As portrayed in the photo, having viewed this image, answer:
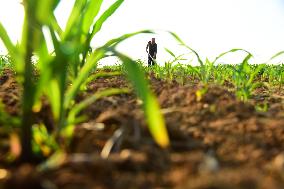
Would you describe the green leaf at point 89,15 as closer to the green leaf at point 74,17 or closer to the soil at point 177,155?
the green leaf at point 74,17

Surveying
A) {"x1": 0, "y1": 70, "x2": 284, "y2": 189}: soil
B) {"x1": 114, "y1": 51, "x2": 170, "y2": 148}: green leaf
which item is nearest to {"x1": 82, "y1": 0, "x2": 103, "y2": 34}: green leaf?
{"x1": 0, "y1": 70, "x2": 284, "y2": 189}: soil

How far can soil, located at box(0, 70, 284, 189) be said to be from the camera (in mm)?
874

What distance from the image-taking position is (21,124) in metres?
1.12

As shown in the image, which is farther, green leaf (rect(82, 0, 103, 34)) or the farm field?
green leaf (rect(82, 0, 103, 34))

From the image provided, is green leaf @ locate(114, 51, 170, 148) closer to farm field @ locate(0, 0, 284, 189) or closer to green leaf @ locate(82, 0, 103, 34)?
farm field @ locate(0, 0, 284, 189)

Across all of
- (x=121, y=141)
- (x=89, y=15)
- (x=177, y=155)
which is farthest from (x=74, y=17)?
(x=177, y=155)

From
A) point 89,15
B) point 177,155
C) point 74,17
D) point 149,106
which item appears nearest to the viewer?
point 149,106

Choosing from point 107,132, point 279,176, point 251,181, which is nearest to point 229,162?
point 279,176

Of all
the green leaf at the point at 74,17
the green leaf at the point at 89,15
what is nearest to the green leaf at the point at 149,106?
the green leaf at the point at 74,17

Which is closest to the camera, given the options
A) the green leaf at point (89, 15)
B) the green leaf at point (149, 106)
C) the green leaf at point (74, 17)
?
the green leaf at point (149, 106)

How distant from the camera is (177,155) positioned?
104 cm

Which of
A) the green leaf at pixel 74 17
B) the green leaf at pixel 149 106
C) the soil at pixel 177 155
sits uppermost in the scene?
the green leaf at pixel 74 17

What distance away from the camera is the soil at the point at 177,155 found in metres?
0.87

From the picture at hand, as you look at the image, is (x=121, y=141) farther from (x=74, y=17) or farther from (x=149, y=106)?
(x=74, y=17)
